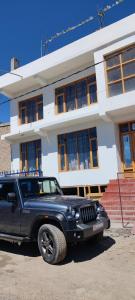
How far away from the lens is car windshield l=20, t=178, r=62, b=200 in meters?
6.95

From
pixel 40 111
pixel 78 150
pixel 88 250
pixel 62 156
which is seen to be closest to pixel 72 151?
pixel 78 150

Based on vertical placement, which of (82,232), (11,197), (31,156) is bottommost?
(82,232)

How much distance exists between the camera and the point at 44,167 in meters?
15.3

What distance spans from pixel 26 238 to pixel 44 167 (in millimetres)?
9044

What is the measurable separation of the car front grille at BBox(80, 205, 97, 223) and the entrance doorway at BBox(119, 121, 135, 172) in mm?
6366

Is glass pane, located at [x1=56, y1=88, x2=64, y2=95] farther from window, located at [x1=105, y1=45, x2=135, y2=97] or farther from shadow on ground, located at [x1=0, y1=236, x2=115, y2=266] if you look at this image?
shadow on ground, located at [x1=0, y1=236, x2=115, y2=266]

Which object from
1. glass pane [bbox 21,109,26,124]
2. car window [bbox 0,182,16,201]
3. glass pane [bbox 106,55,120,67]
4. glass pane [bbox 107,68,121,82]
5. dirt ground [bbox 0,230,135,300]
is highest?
glass pane [bbox 106,55,120,67]

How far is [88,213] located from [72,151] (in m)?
8.23

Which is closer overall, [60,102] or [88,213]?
[88,213]

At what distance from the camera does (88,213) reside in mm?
6270

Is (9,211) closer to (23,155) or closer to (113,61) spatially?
(113,61)

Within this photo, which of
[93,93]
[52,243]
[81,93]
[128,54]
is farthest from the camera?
[81,93]

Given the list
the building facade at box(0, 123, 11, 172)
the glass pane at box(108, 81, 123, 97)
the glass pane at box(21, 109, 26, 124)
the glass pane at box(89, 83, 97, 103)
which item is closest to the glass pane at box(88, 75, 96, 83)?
the glass pane at box(89, 83, 97, 103)

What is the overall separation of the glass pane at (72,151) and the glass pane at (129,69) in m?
4.21
